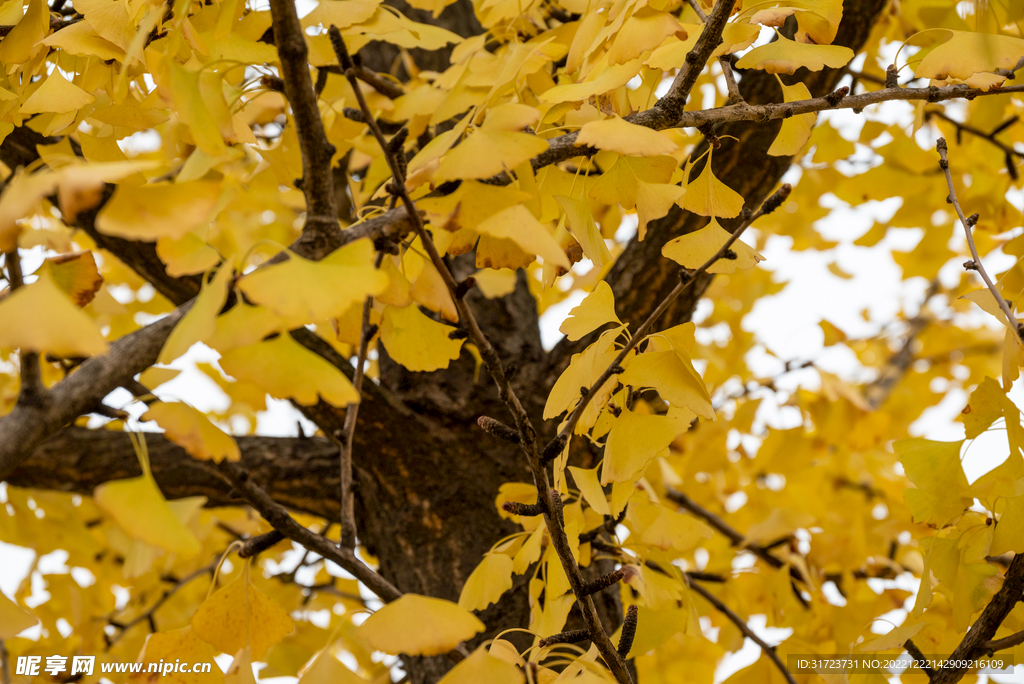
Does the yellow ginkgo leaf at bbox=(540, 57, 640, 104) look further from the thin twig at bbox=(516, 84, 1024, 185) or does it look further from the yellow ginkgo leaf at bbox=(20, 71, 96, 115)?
the yellow ginkgo leaf at bbox=(20, 71, 96, 115)

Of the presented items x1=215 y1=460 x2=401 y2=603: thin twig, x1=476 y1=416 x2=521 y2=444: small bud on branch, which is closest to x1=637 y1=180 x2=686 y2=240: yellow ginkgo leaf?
x1=476 y1=416 x2=521 y2=444: small bud on branch

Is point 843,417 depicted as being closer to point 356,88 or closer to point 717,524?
point 717,524

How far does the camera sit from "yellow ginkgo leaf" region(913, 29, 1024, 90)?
0.55 metres

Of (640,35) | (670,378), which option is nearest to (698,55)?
(640,35)

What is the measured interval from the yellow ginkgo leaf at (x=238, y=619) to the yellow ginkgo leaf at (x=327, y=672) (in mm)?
105

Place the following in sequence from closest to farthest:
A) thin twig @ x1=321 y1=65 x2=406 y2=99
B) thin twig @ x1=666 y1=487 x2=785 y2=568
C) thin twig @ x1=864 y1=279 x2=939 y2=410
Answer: thin twig @ x1=321 y1=65 x2=406 y2=99 < thin twig @ x1=666 y1=487 x2=785 y2=568 < thin twig @ x1=864 y1=279 x2=939 y2=410

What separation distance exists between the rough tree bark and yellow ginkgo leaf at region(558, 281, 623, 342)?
44cm

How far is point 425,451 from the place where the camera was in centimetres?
107

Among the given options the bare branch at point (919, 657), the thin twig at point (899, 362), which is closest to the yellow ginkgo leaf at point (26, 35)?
the bare branch at point (919, 657)

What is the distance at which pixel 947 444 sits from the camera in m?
0.67

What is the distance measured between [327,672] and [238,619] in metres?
0.14

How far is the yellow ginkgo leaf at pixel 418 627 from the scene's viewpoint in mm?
410

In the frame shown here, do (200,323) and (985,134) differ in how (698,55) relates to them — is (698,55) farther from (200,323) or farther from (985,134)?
(985,134)

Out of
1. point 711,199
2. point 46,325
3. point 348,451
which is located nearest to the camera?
point 46,325
